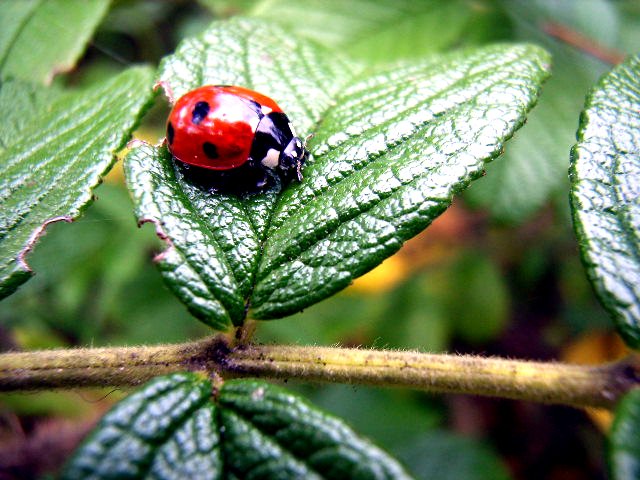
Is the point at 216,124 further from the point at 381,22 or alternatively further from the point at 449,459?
the point at 449,459

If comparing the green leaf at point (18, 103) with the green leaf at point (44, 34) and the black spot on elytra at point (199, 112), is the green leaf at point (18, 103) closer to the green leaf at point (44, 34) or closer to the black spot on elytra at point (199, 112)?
the green leaf at point (44, 34)

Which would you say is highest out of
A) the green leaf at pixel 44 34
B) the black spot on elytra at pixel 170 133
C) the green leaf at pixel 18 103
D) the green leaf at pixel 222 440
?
the black spot on elytra at pixel 170 133

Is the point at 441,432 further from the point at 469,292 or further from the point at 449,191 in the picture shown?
the point at 449,191

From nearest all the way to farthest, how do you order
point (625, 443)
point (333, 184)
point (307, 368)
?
1. point (625, 443)
2. point (307, 368)
3. point (333, 184)

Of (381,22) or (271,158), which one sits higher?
(381,22)

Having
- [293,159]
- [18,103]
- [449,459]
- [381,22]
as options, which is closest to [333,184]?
[293,159]

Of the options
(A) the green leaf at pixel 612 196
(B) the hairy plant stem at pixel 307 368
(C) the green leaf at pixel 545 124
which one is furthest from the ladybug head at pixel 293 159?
(C) the green leaf at pixel 545 124

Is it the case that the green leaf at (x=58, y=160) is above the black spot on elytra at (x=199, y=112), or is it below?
below
